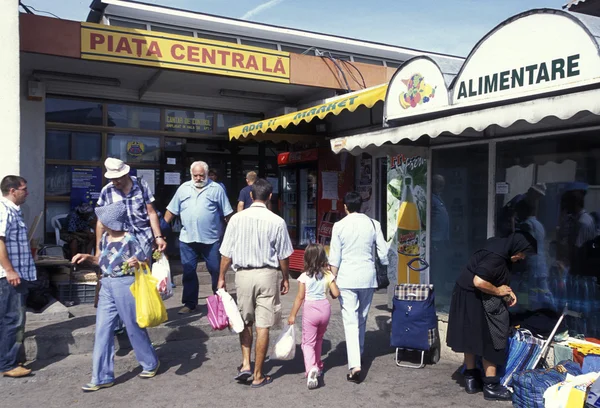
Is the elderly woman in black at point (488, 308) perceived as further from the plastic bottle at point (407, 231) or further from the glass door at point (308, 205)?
the glass door at point (308, 205)

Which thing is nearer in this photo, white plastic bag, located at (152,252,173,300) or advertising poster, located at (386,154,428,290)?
white plastic bag, located at (152,252,173,300)

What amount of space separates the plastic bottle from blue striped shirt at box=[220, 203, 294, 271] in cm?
221

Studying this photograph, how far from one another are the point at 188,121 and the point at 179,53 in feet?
7.54

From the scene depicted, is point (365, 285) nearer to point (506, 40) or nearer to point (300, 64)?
point (506, 40)

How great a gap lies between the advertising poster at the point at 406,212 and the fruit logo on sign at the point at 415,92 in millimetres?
800

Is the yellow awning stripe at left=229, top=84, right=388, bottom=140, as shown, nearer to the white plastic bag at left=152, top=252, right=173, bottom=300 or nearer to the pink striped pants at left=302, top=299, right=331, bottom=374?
the pink striped pants at left=302, top=299, right=331, bottom=374

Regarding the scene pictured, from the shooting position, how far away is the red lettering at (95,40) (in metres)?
7.50

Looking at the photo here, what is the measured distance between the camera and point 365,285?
187 inches

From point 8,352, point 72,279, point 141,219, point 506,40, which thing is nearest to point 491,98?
point 506,40

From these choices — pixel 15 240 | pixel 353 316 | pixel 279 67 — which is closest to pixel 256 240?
pixel 353 316

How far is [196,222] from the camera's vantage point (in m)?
6.14

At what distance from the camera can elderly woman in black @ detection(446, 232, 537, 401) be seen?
423cm

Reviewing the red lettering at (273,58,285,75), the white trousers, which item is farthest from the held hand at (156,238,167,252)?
the red lettering at (273,58,285,75)

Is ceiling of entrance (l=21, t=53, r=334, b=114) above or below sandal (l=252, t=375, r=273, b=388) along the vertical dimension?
above
